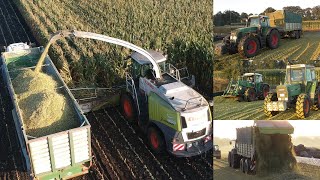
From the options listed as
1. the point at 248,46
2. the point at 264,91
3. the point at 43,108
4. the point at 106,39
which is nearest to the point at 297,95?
the point at 264,91

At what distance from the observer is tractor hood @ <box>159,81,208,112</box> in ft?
24.1

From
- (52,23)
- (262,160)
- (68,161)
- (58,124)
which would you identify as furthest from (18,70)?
(262,160)

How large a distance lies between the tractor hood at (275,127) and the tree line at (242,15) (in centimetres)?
109

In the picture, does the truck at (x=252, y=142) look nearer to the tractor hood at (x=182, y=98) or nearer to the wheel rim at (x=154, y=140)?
the tractor hood at (x=182, y=98)

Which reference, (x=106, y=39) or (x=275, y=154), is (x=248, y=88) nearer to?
(x=275, y=154)

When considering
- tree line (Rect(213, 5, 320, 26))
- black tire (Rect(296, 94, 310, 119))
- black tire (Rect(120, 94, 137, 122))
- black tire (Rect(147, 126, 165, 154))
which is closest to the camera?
tree line (Rect(213, 5, 320, 26))

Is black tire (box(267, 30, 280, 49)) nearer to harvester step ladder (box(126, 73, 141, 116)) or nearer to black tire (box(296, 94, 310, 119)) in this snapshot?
black tire (box(296, 94, 310, 119))

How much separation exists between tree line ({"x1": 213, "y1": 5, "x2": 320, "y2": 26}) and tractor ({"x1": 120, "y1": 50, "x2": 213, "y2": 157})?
138 inches

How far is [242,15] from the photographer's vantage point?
382cm

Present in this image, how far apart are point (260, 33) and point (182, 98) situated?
3632 mm

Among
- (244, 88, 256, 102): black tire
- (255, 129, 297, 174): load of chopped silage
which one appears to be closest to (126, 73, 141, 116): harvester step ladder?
(255, 129, 297, 174): load of chopped silage

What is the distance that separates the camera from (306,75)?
4094 millimetres

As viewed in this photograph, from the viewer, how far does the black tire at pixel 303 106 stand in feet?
12.8

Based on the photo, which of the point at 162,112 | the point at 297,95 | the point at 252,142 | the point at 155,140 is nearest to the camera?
the point at 297,95
